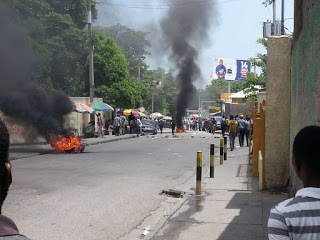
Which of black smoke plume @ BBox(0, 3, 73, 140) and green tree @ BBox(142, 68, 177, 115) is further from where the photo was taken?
green tree @ BBox(142, 68, 177, 115)

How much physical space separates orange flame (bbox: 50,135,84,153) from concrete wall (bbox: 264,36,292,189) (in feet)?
35.1

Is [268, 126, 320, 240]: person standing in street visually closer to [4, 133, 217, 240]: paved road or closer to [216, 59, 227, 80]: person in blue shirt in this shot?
[4, 133, 217, 240]: paved road

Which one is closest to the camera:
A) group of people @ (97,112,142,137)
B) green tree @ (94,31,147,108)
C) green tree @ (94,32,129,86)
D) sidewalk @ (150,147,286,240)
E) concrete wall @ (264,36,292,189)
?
sidewalk @ (150,147,286,240)

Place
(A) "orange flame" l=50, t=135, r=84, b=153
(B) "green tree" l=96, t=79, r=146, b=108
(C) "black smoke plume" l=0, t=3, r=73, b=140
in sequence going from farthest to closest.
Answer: (B) "green tree" l=96, t=79, r=146, b=108, (A) "orange flame" l=50, t=135, r=84, b=153, (C) "black smoke plume" l=0, t=3, r=73, b=140

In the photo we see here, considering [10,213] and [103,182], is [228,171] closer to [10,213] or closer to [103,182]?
[103,182]

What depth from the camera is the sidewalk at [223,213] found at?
5984 millimetres

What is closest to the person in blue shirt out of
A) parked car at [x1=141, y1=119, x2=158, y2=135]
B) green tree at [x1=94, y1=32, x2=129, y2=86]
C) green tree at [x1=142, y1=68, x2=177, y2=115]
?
green tree at [x1=142, y1=68, x2=177, y2=115]

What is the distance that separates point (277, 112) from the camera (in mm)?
8781

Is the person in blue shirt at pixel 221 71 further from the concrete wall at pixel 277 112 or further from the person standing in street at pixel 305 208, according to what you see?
the person standing in street at pixel 305 208

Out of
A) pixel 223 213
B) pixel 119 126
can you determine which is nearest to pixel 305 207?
pixel 223 213

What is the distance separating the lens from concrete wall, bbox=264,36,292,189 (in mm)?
A: 8742

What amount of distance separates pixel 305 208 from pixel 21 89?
17527 mm

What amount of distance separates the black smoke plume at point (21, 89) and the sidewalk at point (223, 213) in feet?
32.3

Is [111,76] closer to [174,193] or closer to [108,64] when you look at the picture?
[108,64]
